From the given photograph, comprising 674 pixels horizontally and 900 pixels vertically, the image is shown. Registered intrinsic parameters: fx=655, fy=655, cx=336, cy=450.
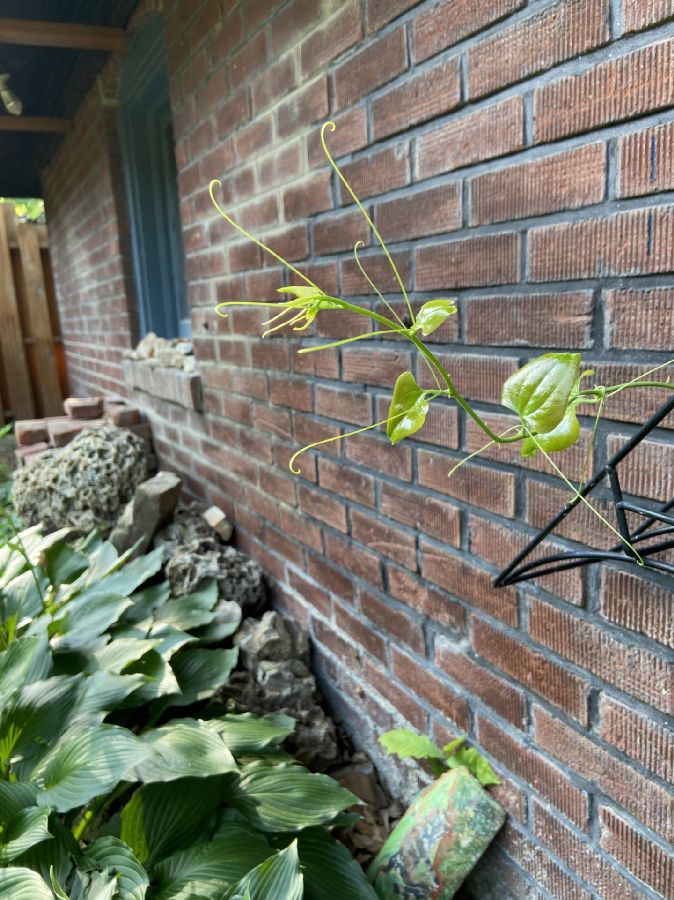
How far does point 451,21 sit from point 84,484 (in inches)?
84.9

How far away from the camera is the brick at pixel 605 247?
844mm

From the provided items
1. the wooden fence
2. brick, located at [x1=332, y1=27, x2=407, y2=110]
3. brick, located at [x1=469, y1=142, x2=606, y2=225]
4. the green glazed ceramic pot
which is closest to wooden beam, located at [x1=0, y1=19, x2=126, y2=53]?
brick, located at [x1=332, y1=27, x2=407, y2=110]

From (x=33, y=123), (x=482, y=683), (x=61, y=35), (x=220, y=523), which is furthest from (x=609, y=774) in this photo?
(x=33, y=123)

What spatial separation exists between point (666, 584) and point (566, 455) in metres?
0.23

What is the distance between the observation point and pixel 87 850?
1.26 meters

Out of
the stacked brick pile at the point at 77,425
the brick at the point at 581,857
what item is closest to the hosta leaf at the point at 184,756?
the brick at the point at 581,857

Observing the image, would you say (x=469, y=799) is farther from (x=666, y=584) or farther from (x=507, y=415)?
(x=507, y=415)

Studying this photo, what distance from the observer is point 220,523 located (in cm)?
239

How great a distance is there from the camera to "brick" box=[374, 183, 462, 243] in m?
1.16

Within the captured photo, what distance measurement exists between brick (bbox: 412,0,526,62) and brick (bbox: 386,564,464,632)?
102 cm

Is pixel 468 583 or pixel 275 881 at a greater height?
pixel 468 583

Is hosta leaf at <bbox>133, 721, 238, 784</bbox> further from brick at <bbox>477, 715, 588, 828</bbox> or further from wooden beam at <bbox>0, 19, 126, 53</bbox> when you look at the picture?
wooden beam at <bbox>0, 19, 126, 53</bbox>

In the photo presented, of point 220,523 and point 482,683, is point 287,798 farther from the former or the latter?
point 220,523

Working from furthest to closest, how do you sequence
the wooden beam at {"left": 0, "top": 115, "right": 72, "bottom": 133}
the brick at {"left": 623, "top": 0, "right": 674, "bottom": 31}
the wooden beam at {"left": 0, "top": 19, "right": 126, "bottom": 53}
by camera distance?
the wooden beam at {"left": 0, "top": 115, "right": 72, "bottom": 133}, the wooden beam at {"left": 0, "top": 19, "right": 126, "bottom": 53}, the brick at {"left": 623, "top": 0, "right": 674, "bottom": 31}
